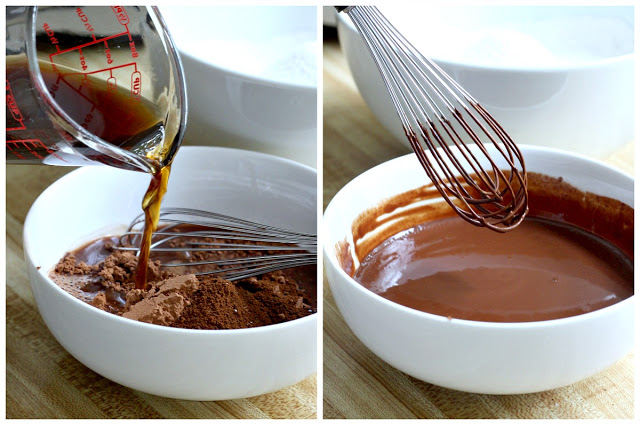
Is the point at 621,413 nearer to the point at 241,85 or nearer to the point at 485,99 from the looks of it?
the point at 485,99

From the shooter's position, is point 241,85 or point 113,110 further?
point 241,85

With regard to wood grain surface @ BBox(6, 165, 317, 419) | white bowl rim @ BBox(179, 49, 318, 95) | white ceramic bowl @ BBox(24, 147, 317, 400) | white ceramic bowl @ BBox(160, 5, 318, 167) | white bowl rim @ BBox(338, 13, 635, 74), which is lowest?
wood grain surface @ BBox(6, 165, 317, 419)

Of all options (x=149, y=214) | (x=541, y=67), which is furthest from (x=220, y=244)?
(x=541, y=67)

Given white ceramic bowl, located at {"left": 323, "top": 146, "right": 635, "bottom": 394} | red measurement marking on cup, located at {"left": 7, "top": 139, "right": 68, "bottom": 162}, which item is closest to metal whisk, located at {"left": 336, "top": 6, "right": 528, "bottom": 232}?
white ceramic bowl, located at {"left": 323, "top": 146, "right": 635, "bottom": 394}

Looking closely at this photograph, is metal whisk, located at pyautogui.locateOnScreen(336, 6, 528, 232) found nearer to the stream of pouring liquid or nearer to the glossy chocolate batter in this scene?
the glossy chocolate batter

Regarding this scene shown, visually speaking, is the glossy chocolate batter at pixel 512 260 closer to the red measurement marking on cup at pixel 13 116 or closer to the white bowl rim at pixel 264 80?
the white bowl rim at pixel 264 80

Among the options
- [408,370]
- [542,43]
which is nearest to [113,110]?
[408,370]
